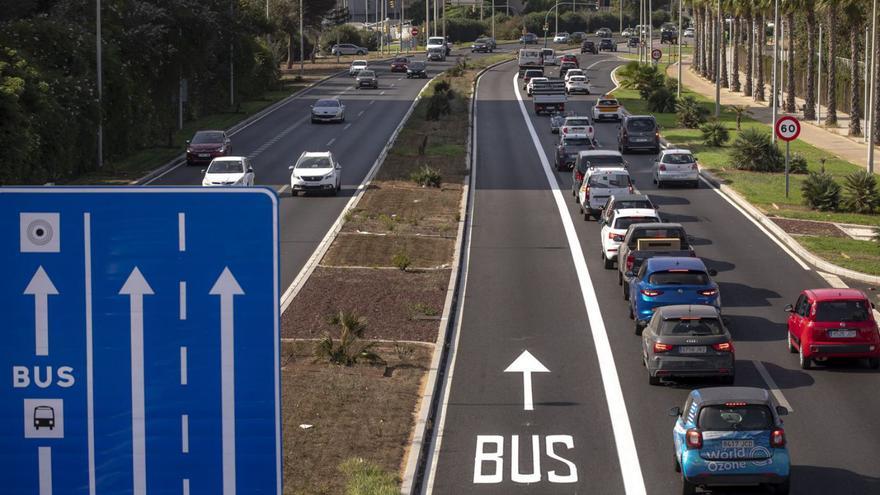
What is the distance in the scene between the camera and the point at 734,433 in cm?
1814

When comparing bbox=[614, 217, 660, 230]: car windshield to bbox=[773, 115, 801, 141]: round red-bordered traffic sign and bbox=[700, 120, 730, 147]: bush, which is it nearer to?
bbox=[773, 115, 801, 141]: round red-bordered traffic sign

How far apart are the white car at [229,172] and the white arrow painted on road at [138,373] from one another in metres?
43.1

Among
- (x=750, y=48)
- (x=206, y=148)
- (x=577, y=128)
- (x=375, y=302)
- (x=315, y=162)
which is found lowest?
(x=375, y=302)

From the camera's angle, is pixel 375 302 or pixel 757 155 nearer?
pixel 375 302

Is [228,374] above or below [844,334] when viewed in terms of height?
above

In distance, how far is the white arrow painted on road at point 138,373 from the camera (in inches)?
222

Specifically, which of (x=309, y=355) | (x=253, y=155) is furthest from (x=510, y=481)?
(x=253, y=155)

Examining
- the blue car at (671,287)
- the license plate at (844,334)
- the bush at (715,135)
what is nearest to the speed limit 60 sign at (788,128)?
the bush at (715,135)

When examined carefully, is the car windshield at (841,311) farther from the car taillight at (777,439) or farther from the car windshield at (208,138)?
the car windshield at (208,138)

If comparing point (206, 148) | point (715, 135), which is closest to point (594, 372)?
point (206, 148)

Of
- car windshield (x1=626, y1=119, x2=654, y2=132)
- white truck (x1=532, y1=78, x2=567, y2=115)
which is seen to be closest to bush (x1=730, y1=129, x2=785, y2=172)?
car windshield (x1=626, y1=119, x2=654, y2=132)

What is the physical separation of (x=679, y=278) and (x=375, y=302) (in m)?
7.70

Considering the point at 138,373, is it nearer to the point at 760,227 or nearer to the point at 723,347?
the point at 723,347

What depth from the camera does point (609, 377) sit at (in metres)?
25.7
